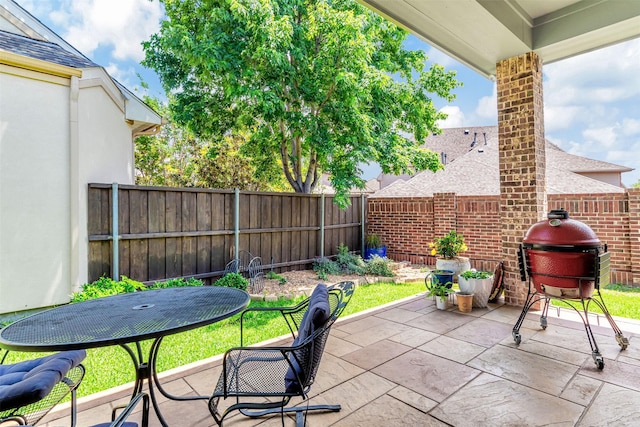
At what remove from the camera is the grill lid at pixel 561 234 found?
2.83 m

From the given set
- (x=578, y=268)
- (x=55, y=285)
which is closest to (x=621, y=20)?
(x=578, y=268)

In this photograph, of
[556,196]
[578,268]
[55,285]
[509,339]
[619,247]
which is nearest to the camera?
[578,268]

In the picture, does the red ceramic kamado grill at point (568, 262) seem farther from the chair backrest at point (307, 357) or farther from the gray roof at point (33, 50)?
the gray roof at point (33, 50)

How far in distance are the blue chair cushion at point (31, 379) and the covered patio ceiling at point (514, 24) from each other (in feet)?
11.4

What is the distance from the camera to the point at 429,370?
103 inches

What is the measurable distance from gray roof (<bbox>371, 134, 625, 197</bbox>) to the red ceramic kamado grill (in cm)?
540

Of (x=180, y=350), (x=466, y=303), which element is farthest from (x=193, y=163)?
(x=466, y=303)

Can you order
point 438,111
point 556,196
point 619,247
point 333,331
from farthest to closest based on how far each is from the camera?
point 438,111, point 556,196, point 619,247, point 333,331

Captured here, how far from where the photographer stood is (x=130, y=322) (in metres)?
1.74

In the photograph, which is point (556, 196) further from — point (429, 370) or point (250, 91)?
point (250, 91)

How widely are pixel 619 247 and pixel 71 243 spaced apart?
8512mm

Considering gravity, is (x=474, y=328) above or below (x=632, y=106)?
below

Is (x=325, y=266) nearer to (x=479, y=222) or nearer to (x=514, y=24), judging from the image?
(x=479, y=222)

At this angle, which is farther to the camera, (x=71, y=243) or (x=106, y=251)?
(x=106, y=251)
